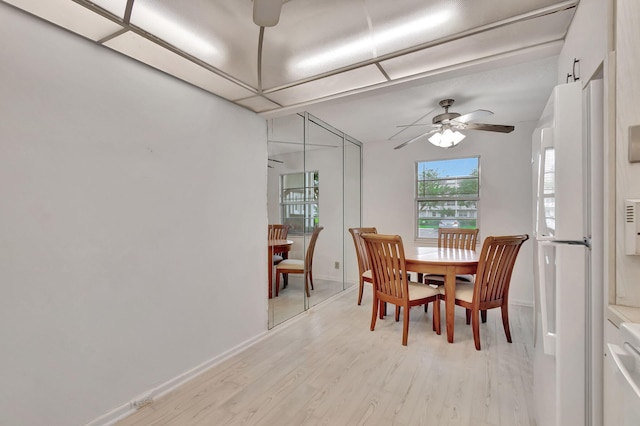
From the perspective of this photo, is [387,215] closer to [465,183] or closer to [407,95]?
[465,183]

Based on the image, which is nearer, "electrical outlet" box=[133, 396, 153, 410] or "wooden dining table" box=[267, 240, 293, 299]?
"electrical outlet" box=[133, 396, 153, 410]

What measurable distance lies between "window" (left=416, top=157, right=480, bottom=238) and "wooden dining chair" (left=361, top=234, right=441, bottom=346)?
1747 millimetres

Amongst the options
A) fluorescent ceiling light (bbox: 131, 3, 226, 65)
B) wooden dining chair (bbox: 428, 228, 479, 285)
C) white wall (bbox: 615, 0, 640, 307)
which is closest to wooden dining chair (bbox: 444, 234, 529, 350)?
wooden dining chair (bbox: 428, 228, 479, 285)

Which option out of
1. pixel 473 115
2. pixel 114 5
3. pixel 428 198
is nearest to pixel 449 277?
pixel 473 115

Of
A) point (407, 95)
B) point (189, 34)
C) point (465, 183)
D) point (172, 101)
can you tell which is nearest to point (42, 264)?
point (172, 101)

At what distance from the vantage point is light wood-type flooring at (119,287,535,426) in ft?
5.28

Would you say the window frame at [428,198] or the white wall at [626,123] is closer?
the white wall at [626,123]

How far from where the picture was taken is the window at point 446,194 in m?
3.97

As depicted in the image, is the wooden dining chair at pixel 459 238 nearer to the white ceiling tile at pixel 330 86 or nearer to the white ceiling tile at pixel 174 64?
the white ceiling tile at pixel 330 86

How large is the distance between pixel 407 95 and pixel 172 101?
2.13 m

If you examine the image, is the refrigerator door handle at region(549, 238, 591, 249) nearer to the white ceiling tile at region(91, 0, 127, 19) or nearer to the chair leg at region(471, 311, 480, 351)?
the chair leg at region(471, 311, 480, 351)

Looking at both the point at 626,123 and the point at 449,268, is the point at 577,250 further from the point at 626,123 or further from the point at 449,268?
the point at 449,268

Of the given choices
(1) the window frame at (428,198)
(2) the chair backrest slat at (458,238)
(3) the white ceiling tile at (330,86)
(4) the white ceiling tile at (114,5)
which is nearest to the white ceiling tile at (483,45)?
(3) the white ceiling tile at (330,86)

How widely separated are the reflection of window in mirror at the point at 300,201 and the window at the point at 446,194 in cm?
175
